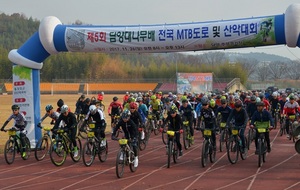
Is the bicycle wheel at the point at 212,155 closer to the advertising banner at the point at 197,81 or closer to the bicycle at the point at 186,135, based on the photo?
the bicycle at the point at 186,135

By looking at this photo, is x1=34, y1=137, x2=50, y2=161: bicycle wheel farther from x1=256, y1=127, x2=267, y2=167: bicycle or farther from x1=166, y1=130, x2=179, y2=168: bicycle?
x1=256, y1=127, x2=267, y2=167: bicycle

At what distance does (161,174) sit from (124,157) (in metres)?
1.07

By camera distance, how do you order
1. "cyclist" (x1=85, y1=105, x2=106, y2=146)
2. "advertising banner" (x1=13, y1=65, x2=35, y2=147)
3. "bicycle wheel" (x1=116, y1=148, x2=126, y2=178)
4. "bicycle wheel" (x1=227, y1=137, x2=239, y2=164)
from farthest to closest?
"advertising banner" (x1=13, y1=65, x2=35, y2=147) < "cyclist" (x1=85, y1=105, x2=106, y2=146) < "bicycle wheel" (x1=227, y1=137, x2=239, y2=164) < "bicycle wheel" (x1=116, y1=148, x2=126, y2=178)

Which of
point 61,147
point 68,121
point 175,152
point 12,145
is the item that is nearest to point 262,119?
point 175,152

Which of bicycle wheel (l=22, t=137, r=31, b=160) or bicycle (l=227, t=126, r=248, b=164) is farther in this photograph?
bicycle wheel (l=22, t=137, r=31, b=160)

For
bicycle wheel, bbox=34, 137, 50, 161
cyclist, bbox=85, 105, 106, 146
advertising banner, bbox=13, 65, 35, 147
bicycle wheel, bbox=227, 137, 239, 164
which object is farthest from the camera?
advertising banner, bbox=13, 65, 35, 147

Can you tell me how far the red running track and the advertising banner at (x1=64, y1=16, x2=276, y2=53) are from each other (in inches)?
130

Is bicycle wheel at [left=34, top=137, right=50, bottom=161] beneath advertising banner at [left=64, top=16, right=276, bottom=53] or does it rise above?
beneath

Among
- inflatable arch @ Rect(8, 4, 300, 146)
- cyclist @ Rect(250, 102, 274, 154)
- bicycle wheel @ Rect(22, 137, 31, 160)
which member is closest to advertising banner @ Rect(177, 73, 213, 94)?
inflatable arch @ Rect(8, 4, 300, 146)

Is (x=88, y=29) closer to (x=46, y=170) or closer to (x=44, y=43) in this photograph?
(x=44, y=43)

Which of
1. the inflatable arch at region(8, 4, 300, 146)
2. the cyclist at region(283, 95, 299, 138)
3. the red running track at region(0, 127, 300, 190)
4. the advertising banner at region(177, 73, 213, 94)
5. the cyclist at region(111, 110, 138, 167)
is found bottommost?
the red running track at region(0, 127, 300, 190)

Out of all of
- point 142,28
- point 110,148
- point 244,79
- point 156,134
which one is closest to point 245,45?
point 142,28

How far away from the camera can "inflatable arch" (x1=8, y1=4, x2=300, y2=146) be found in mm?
15000

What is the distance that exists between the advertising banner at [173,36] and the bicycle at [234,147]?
268cm
